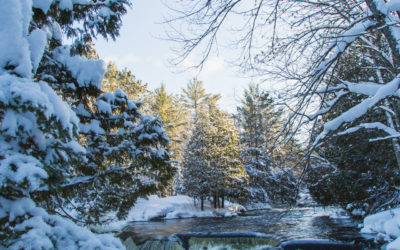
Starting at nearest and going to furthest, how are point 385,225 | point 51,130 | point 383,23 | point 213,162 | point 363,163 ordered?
point 51,130 → point 383,23 → point 385,225 → point 363,163 → point 213,162

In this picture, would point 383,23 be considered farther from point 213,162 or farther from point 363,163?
point 213,162

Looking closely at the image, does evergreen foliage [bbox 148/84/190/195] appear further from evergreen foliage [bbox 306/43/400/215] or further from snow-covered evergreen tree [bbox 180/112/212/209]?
evergreen foliage [bbox 306/43/400/215]

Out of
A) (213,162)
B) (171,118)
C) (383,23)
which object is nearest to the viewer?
(383,23)

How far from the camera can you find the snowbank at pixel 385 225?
6.32m

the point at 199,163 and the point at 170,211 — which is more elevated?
the point at 199,163

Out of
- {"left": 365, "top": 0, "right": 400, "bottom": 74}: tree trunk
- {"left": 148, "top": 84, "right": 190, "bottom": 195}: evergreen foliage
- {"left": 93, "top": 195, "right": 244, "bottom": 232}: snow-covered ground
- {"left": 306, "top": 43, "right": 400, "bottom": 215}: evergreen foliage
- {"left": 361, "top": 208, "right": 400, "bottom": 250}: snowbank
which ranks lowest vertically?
{"left": 93, "top": 195, "right": 244, "bottom": 232}: snow-covered ground

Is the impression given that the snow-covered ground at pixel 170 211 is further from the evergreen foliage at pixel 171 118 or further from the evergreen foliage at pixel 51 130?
the evergreen foliage at pixel 51 130

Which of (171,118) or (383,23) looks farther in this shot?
(171,118)

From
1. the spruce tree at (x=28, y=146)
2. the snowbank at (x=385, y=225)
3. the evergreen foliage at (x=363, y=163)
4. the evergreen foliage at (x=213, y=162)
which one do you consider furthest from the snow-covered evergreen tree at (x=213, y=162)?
the spruce tree at (x=28, y=146)

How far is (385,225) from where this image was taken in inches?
266

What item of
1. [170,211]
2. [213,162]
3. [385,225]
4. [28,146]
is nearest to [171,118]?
[213,162]

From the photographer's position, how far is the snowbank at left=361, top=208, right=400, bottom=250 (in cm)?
632

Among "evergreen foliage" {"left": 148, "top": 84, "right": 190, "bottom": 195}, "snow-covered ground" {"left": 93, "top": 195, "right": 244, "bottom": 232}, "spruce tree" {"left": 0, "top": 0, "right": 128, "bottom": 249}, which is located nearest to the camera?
"spruce tree" {"left": 0, "top": 0, "right": 128, "bottom": 249}

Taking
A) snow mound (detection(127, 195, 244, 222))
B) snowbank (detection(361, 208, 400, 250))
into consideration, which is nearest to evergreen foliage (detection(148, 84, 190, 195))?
A: snow mound (detection(127, 195, 244, 222))
